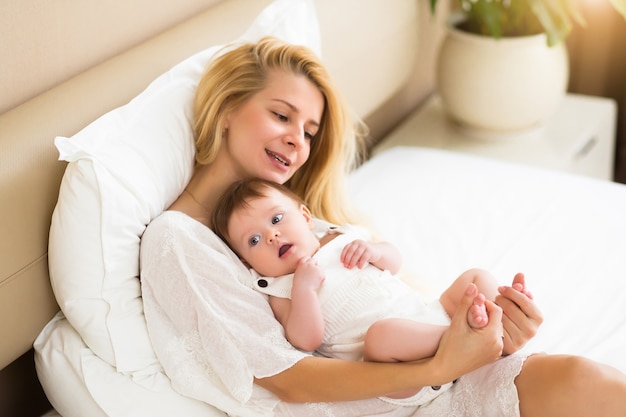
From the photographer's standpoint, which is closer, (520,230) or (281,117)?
(281,117)

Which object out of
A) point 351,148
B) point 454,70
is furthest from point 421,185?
point 454,70

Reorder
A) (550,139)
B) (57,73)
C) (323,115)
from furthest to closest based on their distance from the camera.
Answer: (550,139) < (323,115) < (57,73)

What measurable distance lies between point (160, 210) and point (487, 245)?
0.79 metres

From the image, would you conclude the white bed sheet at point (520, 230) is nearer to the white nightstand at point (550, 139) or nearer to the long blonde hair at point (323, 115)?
the long blonde hair at point (323, 115)

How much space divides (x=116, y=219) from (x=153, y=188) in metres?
0.11

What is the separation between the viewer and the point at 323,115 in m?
1.58

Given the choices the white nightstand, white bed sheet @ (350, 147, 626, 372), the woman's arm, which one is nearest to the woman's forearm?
the woman's arm

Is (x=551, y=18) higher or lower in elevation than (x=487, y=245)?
higher

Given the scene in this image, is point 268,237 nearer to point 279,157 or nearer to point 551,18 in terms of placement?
point 279,157

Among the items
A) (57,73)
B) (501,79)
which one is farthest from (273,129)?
(501,79)

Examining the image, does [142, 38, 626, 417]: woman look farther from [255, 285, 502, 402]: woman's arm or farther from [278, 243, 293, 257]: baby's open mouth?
[278, 243, 293, 257]: baby's open mouth

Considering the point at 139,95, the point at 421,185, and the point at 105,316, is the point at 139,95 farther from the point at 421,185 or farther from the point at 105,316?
the point at 421,185

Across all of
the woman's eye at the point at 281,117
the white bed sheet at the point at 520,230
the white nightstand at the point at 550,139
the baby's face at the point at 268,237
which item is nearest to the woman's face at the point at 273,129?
the woman's eye at the point at 281,117

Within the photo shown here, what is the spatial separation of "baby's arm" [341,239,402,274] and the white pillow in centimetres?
34
